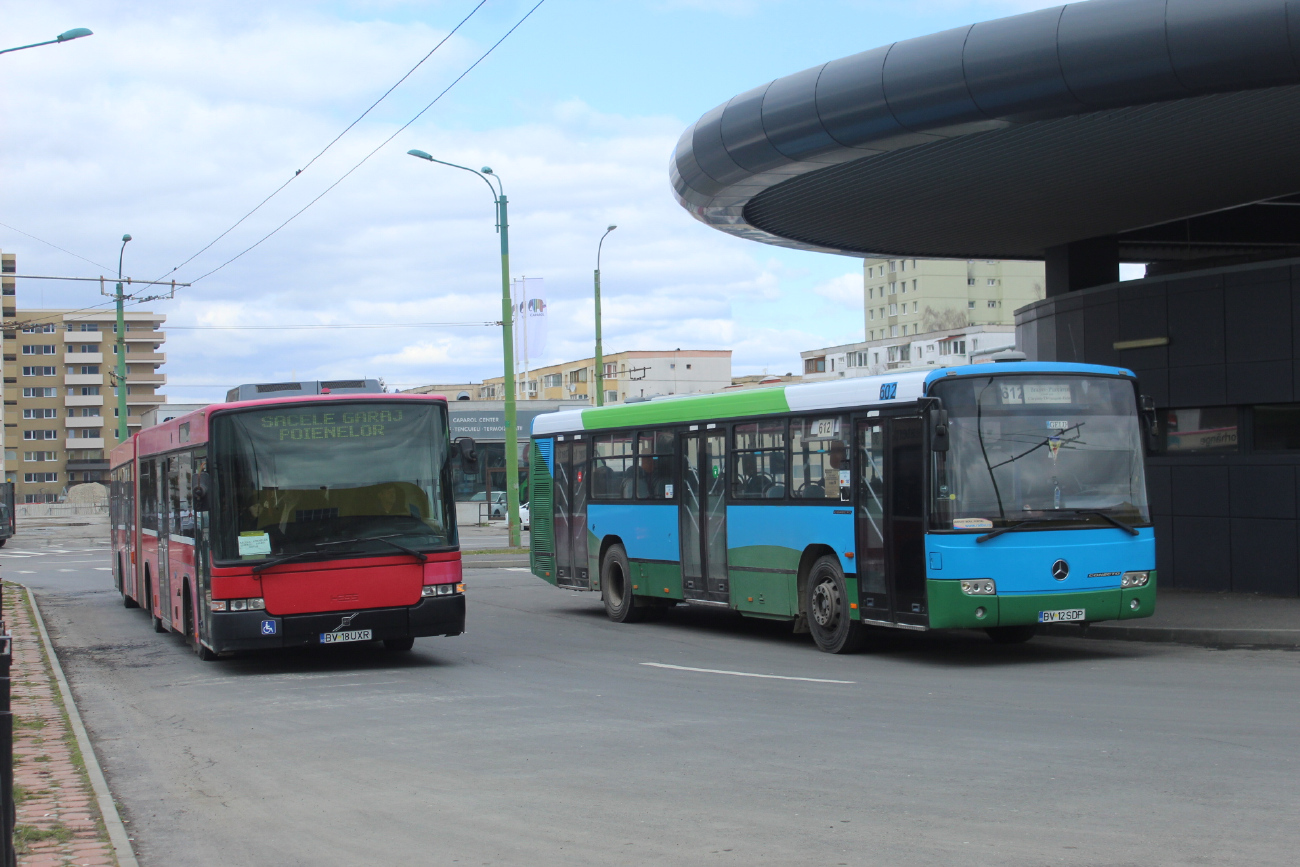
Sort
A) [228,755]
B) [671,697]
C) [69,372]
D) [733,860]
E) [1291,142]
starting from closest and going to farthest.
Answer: [733,860]
[228,755]
[671,697]
[1291,142]
[69,372]

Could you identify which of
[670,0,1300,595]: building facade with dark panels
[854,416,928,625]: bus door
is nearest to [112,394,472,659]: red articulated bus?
[854,416,928,625]: bus door

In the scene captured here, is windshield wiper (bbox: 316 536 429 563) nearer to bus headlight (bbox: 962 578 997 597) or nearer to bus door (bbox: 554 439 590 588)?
bus headlight (bbox: 962 578 997 597)

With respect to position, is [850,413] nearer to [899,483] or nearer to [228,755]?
[899,483]

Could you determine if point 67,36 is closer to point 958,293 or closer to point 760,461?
point 760,461

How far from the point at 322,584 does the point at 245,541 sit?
82cm

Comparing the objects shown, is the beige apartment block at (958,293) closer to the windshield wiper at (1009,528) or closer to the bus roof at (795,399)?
the bus roof at (795,399)

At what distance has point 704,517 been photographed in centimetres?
1650

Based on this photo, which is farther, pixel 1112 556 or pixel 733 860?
pixel 1112 556

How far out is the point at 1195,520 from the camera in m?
18.7

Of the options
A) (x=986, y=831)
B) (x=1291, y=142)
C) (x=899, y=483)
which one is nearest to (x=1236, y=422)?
(x=1291, y=142)

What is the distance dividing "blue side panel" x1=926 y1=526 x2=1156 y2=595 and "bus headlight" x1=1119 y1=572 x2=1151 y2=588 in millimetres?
54

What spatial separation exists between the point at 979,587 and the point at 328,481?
243 inches

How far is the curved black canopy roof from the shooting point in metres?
13.4

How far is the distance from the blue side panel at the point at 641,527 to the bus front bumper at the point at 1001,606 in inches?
205
